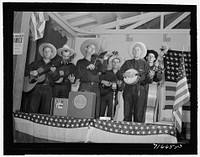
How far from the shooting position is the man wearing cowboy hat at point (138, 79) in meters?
3.72

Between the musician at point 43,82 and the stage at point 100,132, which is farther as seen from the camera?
the musician at point 43,82

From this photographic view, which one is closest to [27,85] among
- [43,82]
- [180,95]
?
[43,82]

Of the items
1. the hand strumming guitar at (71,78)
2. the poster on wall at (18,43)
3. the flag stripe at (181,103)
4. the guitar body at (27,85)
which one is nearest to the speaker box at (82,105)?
the hand strumming guitar at (71,78)

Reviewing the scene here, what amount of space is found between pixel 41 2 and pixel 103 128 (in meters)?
1.70

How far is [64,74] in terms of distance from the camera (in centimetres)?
381

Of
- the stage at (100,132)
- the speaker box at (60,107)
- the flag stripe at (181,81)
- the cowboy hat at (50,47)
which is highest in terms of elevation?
the cowboy hat at (50,47)

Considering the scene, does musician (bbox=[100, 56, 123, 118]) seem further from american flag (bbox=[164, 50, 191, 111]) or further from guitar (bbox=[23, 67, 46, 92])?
guitar (bbox=[23, 67, 46, 92])

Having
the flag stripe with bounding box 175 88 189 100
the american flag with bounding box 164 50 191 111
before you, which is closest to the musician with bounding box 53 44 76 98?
the american flag with bounding box 164 50 191 111

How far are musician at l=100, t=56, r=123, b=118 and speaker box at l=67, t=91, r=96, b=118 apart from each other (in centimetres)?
12

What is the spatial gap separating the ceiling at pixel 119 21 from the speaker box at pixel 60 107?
0.84 m

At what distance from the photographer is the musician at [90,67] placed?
12.3ft

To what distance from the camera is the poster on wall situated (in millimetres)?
3781

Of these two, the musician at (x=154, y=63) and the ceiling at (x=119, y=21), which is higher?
the ceiling at (x=119, y=21)

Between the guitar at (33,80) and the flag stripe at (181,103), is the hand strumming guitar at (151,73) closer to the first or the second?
the flag stripe at (181,103)
